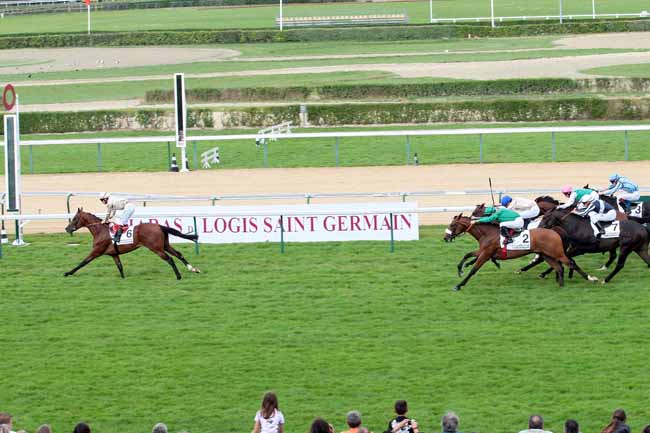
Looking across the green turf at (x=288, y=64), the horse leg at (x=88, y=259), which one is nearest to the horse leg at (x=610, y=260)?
the horse leg at (x=88, y=259)

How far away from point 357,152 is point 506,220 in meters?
12.4

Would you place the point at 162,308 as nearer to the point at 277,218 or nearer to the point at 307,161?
the point at 277,218

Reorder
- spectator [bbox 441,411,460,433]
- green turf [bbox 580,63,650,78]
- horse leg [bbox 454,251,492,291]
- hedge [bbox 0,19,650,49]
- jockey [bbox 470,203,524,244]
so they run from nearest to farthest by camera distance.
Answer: spectator [bbox 441,411,460,433] → jockey [bbox 470,203,524,244] → horse leg [bbox 454,251,492,291] → green turf [bbox 580,63,650,78] → hedge [bbox 0,19,650,49]

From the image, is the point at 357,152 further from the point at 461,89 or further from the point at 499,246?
the point at 499,246

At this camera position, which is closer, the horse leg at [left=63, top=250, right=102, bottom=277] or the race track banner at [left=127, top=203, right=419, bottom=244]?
the horse leg at [left=63, top=250, right=102, bottom=277]

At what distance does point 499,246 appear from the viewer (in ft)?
49.3

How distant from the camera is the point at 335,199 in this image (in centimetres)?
2138

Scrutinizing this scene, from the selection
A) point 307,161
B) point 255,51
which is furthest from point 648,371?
point 255,51

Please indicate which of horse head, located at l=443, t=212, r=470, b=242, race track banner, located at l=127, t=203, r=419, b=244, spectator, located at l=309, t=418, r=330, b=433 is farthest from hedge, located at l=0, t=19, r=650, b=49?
spectator, located at l=309, t=418, r=330, b=433

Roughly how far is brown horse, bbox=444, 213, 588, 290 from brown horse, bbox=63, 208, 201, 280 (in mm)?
3542

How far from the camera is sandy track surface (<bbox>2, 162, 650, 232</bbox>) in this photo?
2234 centimetres

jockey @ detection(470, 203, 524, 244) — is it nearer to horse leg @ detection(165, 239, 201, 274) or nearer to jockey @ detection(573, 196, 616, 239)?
jockey @ detection(573, 196, 616, 239)

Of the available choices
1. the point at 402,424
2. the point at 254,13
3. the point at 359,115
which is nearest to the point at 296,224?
the point at 402,424

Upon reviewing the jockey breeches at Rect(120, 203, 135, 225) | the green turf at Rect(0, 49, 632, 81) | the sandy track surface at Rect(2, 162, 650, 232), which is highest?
the green turf at Rect(0, 49, 632, 81)
